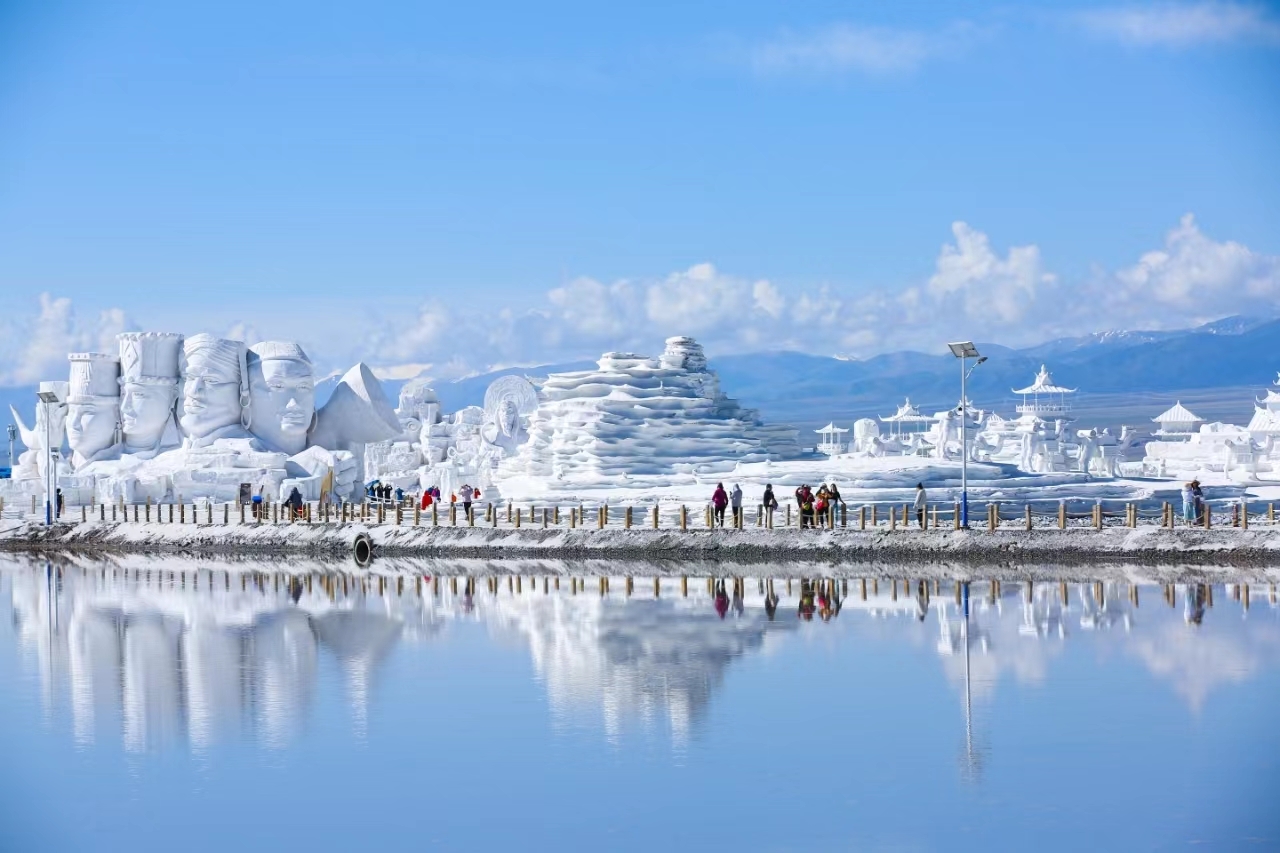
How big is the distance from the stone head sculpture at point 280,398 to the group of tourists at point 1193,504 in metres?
27.7

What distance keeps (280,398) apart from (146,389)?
148 inches

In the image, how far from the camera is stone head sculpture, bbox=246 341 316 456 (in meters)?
50.7

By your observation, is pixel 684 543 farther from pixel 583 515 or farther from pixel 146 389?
pixel 146 389

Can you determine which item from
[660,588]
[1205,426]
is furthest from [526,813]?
[1205,426]

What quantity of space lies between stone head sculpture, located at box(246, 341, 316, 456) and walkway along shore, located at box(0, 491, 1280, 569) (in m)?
6.00

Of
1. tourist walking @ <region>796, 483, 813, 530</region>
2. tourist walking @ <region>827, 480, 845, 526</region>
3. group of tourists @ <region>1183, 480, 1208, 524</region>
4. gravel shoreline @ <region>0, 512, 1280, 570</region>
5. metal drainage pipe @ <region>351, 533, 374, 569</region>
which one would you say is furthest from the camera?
metal drainage pipe @ <region>351, 533, 374, 569</region>

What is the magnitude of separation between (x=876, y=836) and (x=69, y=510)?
125 ft

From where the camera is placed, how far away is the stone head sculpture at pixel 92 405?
1960 inches

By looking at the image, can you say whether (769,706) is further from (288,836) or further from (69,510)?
(69,510)

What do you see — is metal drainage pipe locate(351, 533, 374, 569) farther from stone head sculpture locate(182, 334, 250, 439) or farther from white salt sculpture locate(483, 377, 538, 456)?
stone head sculpture locate(182, 334, 250, 439)

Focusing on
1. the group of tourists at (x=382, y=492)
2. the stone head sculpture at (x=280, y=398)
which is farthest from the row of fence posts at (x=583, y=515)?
the stone head sculpture at (x=280, y=398)

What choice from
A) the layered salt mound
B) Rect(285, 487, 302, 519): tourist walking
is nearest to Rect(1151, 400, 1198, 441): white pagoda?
the layered salt mound

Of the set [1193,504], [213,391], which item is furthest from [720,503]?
[213,391]

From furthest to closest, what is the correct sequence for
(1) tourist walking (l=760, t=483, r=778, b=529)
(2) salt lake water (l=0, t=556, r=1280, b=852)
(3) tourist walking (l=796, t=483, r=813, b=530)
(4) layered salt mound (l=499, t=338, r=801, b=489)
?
(4) layered salt mound (l=499, t=338, r=801, b=489)
(1) tourist walking (l=760, t=483, r=778, b=529)
(3) tourist walking (l=796, t=483, r=813, b=530)
(2) salt lake water (l=0, t=556, r=1280, b=852)
